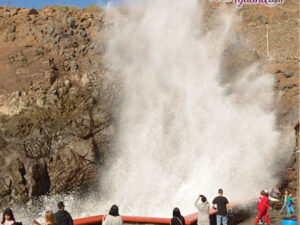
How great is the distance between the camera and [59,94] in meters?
21.6

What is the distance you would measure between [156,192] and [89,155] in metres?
4.69

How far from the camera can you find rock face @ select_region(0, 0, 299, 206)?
57.9 ft

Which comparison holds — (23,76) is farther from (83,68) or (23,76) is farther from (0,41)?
(0,41)

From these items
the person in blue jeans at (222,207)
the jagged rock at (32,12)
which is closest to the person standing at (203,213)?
the person in blue jeans at (222,207)

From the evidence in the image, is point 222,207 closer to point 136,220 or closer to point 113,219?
point 136,220

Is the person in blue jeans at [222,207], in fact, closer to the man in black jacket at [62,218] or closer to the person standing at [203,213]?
the person standing at [203,213]

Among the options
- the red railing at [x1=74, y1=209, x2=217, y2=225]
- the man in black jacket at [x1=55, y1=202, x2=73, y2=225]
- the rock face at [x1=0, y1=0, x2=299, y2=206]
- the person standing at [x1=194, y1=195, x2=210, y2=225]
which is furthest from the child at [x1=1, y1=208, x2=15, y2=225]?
the rock face at [x1=0, y1=0, x2=299, y2=206]

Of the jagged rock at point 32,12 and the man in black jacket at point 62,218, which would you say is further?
the jagged rock at point 32,12

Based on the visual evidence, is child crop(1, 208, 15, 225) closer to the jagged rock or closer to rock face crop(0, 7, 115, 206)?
rock face crop(0, 7, 115, 206)

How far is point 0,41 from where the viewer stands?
2714 cm

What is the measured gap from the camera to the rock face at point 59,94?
17641 millimetres

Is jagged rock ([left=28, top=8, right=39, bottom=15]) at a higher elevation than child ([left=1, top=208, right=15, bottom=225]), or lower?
higher

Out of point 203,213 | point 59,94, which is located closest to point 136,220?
point 203,213

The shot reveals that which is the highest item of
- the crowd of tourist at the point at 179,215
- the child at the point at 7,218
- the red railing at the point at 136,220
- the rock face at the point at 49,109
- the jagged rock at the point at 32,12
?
the jagged rock at the point at 32,12
